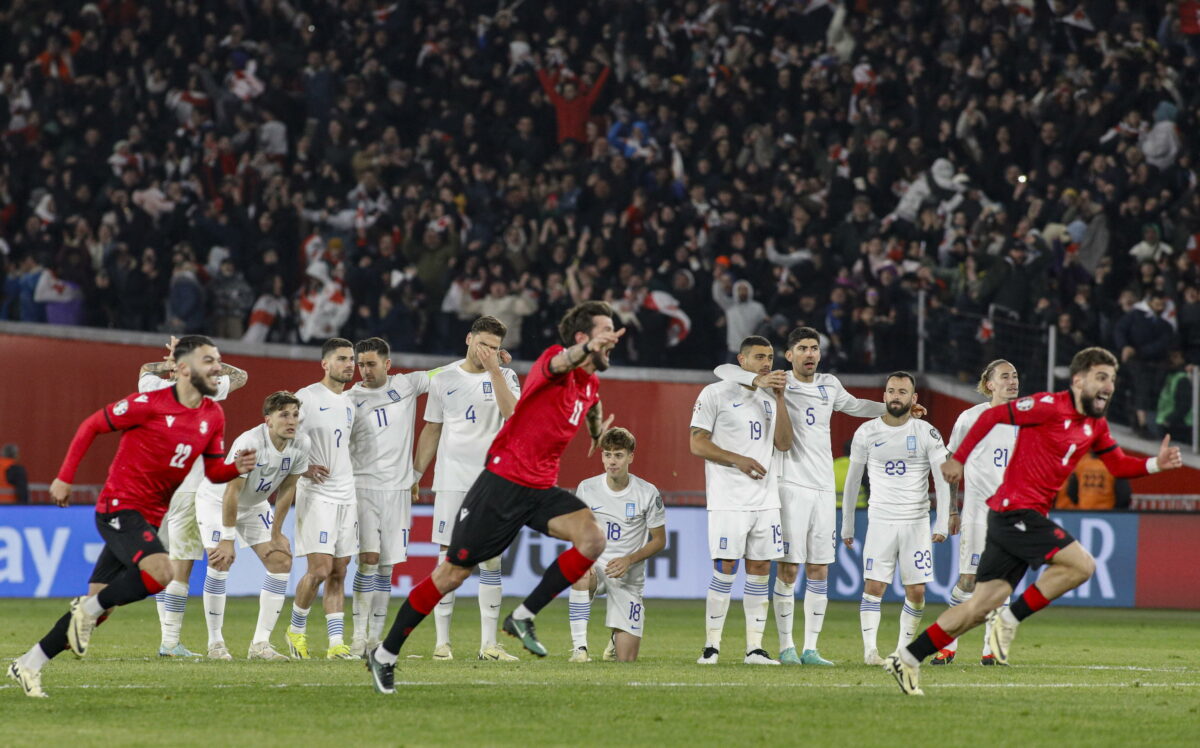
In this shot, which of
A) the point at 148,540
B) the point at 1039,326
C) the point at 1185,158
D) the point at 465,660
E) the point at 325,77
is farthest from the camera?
the point at 325,77

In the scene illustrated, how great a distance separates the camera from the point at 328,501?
1273 cm

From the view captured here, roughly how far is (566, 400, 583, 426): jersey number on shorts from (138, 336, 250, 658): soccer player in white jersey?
3.49m

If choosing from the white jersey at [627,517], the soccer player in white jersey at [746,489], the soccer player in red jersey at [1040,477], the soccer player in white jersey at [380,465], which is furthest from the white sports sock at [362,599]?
the soccer player in red jersey at [1040,477]

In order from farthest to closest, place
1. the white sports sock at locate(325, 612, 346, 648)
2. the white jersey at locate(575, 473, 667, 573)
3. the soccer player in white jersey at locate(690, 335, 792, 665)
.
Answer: the white jersey at locate(575, 473, 667, 573)
the white sports sock at locate(325, 612, 346, 648)
the soccer player in white jersey at locate(690, 335, 792, 665)

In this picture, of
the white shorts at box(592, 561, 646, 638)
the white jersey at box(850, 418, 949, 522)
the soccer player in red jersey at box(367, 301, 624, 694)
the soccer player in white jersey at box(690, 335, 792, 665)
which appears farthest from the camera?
the white jersey at box(850, 418, 949, 522)

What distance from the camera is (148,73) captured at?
2773 centimetres

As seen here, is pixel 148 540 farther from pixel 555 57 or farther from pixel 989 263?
pixel 555 57

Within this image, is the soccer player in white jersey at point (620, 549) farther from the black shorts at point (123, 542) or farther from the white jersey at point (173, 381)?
the black shorts at point (123, 542)

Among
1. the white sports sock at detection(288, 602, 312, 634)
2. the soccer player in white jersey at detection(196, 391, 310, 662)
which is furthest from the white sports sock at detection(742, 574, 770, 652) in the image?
the soccer player in white jersey at detection(196, 391, 310, 662)

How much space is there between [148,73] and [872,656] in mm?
19077

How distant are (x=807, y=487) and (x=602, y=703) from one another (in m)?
4.03

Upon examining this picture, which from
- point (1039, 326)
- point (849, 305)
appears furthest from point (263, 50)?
point (1039, 326)

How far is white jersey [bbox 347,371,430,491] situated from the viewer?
42.9 ft

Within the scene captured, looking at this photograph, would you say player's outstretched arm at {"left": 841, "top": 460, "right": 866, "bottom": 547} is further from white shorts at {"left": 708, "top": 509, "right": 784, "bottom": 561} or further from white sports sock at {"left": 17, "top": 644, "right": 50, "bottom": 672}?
white sports sock at {"left": 17, "top": 644, "right": 50, "bottom": 672}
